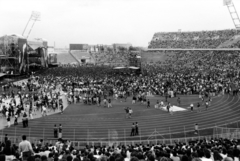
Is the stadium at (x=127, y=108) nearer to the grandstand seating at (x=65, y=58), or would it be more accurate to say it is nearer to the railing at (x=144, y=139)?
the railing at (x=144, y=139)

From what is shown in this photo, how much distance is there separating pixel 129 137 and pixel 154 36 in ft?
265

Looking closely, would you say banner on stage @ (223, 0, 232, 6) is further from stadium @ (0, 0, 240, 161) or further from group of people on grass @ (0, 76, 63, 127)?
group of people on grass @ (0, 76, 63, 127)

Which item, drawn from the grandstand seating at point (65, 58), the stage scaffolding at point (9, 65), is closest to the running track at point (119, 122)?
the stage scaffolding at point (9, 65)

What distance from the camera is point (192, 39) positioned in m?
82.6

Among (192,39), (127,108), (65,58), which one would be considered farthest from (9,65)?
(192,39)

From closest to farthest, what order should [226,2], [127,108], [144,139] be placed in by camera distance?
[144,139]
[127,108]
[226,2]

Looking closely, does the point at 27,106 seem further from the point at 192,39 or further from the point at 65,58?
the point at 192,39

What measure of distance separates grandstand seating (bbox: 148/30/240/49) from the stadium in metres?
0.35

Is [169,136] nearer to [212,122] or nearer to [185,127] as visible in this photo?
[185,127]

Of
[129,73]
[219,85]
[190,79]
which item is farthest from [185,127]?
[129,73]

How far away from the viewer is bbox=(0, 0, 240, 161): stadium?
10.3 m

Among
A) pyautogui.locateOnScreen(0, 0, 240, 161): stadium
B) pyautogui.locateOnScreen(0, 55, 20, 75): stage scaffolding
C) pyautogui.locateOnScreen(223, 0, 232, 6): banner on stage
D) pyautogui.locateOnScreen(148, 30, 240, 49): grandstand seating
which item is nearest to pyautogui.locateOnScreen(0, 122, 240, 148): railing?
pyautogui.locateOnScreen(0, 0, 240, 161): stadium

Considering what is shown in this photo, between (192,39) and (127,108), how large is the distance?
2513 inches

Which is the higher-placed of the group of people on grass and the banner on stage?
the banner on stage
